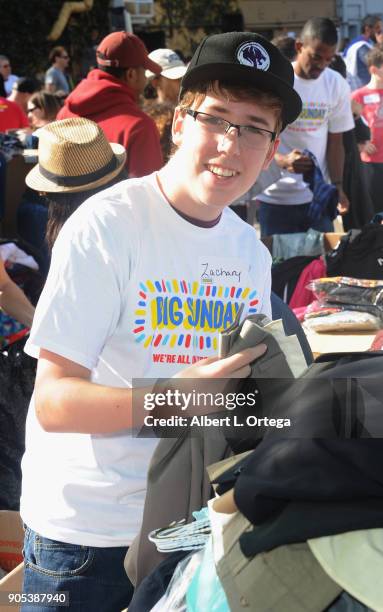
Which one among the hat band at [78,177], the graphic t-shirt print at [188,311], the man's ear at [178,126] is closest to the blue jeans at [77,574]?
the graphic t-shirt print at [188,311]

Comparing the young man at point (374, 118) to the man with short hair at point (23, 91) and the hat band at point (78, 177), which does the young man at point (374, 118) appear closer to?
the hat band at point (78, 177)

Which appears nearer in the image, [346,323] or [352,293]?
[346,323]

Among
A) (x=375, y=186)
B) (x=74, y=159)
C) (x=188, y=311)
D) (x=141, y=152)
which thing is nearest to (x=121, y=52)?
(x=141, y=152)

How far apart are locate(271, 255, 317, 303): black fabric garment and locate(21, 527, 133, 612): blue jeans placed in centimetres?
267

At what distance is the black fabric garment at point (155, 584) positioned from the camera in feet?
4.50

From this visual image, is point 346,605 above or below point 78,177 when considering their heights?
above

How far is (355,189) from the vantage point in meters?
5.87

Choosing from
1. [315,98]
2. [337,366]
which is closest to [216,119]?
[337,366]

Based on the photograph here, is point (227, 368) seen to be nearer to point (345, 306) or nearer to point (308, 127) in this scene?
point (345, 306)

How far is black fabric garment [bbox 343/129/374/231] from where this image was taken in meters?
5.80

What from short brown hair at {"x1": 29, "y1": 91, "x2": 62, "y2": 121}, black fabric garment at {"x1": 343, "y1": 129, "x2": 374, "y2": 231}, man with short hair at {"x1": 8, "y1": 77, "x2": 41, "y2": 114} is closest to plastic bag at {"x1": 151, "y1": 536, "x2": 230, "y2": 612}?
black fabric garment at {"x1": 343, "y1": 129, "x2": 374, "y2": 231}

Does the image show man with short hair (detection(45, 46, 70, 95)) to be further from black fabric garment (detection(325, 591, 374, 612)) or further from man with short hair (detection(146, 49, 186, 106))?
black fabric garment (detection(325, 591, 374, 612))

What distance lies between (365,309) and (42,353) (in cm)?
222

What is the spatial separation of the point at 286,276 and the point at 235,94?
2.63 meters
